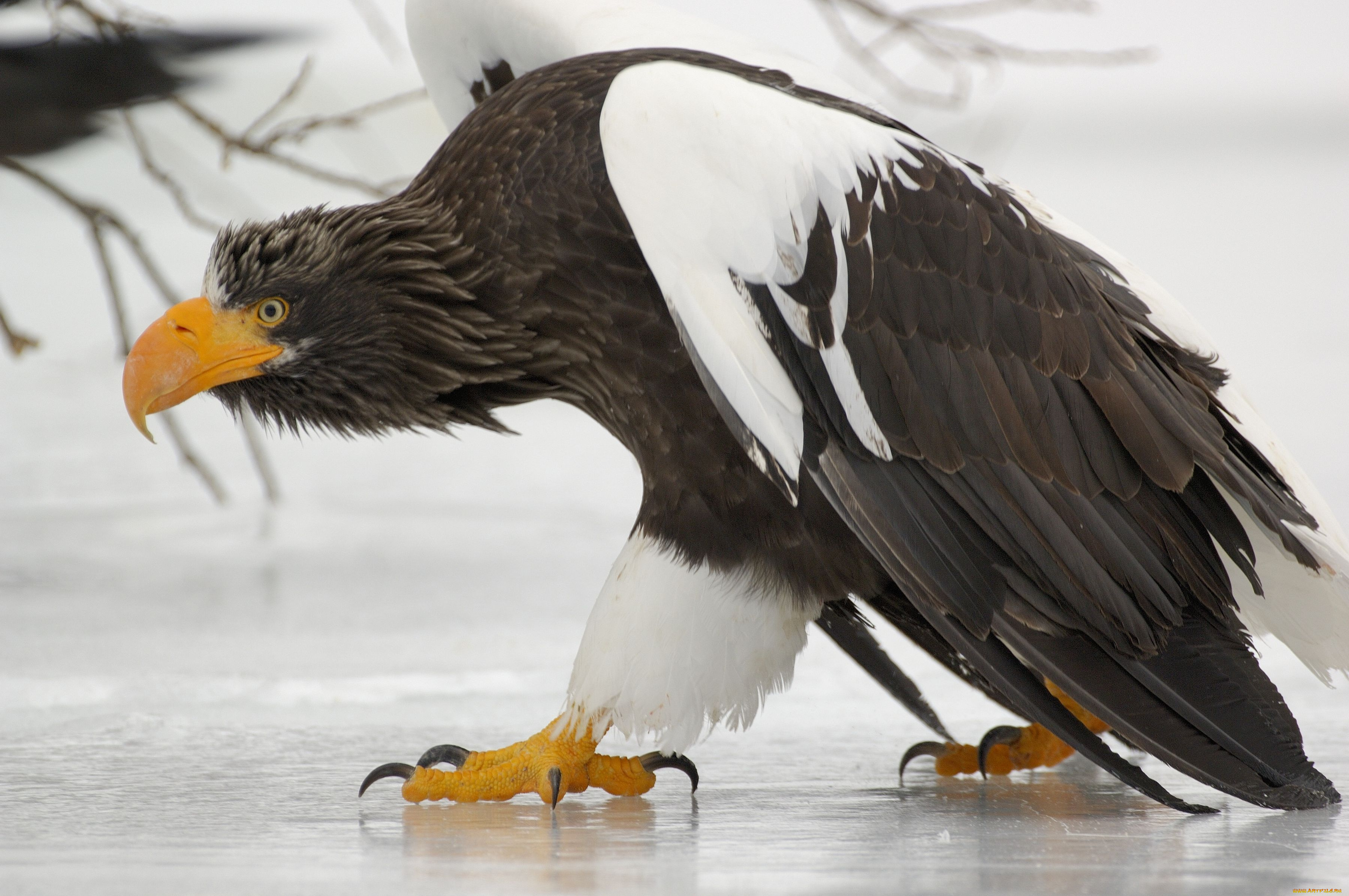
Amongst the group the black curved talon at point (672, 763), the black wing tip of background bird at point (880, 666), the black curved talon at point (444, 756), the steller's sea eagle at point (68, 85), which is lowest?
the black curved talon at point (672, 763)

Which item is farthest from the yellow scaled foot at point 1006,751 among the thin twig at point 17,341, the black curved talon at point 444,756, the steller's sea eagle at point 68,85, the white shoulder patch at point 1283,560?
the steller's sea eagle at point 68,85

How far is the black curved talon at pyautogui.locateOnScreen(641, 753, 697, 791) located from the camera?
83.3 inches

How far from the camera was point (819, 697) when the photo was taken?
9.64 feet

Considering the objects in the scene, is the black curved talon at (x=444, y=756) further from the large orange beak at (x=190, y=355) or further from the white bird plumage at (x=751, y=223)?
the large orange beak at (x=190, y=355)

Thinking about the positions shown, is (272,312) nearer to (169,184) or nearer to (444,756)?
(444,756)

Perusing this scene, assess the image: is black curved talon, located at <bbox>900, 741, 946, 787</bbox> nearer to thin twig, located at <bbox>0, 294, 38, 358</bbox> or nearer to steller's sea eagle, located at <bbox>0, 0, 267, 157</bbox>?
thin twig, located at <bbox>0, 294, 38, 358</bbox>

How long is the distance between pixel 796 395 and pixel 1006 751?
2.91 ft

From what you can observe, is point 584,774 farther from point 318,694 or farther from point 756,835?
point 318,694

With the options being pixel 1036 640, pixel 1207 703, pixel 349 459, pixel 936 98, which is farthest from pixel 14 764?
pixel 349 459

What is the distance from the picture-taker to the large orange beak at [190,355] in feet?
6.97

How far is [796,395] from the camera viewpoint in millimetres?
1877

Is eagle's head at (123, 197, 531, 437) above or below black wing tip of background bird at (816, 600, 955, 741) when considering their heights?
above

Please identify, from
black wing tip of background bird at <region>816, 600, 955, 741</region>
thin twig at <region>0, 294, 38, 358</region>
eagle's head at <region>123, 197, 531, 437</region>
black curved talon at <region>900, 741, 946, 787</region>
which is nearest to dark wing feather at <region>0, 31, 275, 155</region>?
thin twig at <region>0, 294, 38, 358</region>

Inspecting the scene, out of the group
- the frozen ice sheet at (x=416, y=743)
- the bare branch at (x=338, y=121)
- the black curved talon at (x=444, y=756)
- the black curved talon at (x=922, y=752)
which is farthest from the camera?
the bare branch at (x=338, y=121)
